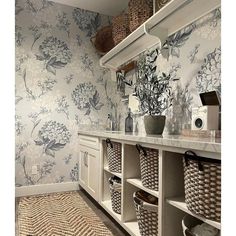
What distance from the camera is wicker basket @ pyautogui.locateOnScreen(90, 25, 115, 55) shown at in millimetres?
3088

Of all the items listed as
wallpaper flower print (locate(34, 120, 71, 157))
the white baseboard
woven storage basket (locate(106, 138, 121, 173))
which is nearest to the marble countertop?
woven storage basket (locate(106, 138, 121, 173))

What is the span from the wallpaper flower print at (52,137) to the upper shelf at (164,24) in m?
Answer: 1.17

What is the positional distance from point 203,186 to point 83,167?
2.06 m

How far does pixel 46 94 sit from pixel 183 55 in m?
1.88

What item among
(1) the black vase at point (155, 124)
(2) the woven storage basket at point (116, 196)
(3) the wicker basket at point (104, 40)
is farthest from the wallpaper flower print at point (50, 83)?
(1) the black vase at point (155, 124)

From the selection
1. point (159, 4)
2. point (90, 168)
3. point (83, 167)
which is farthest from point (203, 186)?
point (83, 167)

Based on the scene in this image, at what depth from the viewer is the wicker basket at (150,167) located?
1.47 meters

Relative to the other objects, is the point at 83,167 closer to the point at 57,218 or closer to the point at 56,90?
the point at 57,218

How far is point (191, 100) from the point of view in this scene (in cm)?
188

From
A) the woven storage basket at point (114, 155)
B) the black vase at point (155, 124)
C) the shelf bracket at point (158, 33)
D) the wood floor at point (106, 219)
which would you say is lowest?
the wood floor at point (106, 219)

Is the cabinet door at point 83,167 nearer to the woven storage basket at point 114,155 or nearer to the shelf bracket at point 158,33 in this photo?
the woven storage basket at point 114,155

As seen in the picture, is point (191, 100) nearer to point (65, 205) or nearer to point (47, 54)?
point (65, 205)

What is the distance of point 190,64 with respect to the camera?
75.0 inches

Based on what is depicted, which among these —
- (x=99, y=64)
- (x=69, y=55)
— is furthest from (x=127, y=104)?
(x=69, y=55)
